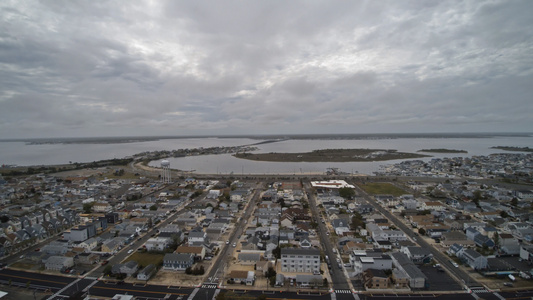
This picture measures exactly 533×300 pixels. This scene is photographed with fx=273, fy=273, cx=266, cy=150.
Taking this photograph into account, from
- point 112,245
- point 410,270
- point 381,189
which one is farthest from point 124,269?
point 381,189

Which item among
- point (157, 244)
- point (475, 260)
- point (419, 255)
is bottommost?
point (419, 255)

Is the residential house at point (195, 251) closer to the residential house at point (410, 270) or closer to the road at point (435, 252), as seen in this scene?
the residential house at point (410, 270)


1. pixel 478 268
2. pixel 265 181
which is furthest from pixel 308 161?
pixel 478 268

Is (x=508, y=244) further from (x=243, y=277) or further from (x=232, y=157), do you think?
(x=232, y=157)

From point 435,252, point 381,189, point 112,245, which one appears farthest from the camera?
point 381,189

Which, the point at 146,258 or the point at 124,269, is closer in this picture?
the point at 124,269

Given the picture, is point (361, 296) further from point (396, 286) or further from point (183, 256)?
point (183, 256)
